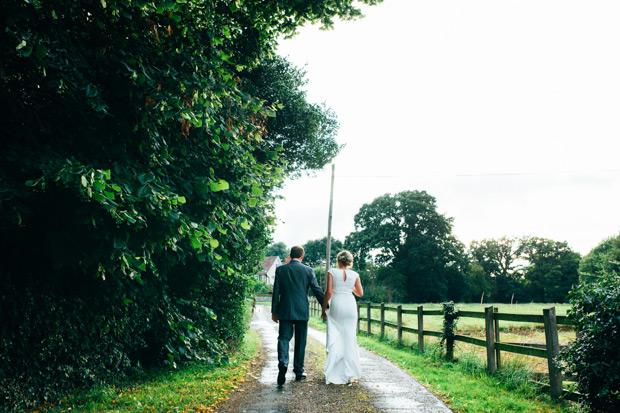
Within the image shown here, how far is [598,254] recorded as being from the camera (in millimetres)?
60812

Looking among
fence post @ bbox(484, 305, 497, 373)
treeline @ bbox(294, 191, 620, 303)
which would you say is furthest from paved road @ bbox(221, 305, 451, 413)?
treeline @ bbox(294, 191, 620, 303)

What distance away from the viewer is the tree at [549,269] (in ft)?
227

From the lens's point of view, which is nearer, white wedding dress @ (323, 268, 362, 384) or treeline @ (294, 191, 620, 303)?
white wedding dress @ (323, 268, 362, 384)

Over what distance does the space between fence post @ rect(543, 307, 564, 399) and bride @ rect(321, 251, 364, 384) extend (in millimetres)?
2667

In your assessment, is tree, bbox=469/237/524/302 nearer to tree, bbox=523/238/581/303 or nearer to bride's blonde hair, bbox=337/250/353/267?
tree, bbox=523/238/581/303

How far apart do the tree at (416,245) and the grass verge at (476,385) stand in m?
44.7

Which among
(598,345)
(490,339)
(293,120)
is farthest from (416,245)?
(598,345)

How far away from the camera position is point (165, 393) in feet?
18.0

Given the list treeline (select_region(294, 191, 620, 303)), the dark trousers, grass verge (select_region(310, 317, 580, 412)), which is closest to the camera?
grass verge (select_region(310, 317, 580, 412))

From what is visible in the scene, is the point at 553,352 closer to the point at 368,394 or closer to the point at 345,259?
the point at 368,394

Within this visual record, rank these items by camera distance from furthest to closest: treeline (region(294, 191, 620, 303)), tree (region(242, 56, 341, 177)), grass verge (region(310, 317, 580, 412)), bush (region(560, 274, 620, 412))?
treeline (region(294, 191, 620, 303)) → tree (region(242, 56, 341, 177)) → grass verge (region(310, 317, 580, 412)) → bush (region(560, 274, 620, 412))

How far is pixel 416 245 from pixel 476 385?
1886 inches

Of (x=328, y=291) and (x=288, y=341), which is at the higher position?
(x=328, y=291)

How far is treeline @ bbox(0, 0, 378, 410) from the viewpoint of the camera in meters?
3.79
